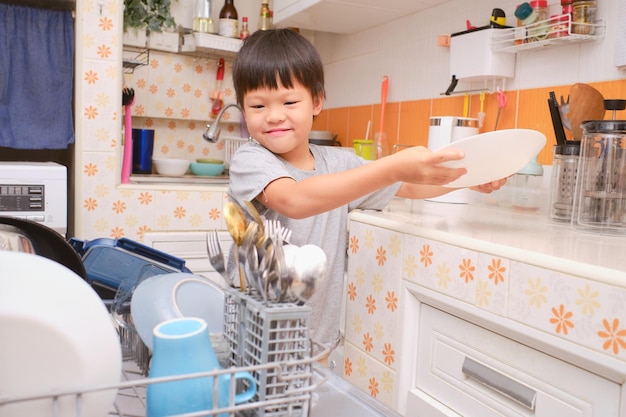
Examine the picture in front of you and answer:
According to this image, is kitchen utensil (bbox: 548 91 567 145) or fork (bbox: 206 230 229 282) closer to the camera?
fork (bbox: 206 230 229 282)

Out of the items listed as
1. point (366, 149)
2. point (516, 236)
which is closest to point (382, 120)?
point (366, 149)

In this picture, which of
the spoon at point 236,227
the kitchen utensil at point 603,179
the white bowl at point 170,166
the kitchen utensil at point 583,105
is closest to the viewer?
the spoon at point 236,227

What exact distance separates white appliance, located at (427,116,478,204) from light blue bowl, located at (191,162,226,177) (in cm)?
115

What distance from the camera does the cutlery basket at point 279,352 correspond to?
1.29 ft

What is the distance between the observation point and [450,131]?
1.58m

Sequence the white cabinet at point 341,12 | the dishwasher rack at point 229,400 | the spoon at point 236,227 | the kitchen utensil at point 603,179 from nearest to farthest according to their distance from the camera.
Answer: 1. the dishwasher rack at point 229,400
2. the spoon at point 236,227
3. the kitchen utensil at point 603,179
4. the white cabinet at point 341,12

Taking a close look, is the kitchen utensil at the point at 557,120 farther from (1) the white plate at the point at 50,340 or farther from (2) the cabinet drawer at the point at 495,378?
(1) the white plate at the point at 50,340

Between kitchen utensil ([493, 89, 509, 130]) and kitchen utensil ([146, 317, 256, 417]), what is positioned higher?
kitchen utensil ([493, 89, 509, 130])

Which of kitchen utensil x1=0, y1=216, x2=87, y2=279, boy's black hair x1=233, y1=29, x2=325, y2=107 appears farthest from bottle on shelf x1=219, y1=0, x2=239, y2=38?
kitchen utensil x1=0, y1=216, x2=87, y2=279

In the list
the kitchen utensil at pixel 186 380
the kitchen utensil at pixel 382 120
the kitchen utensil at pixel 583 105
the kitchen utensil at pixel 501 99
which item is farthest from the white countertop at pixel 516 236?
the kitchen utensil at pixel 382 120

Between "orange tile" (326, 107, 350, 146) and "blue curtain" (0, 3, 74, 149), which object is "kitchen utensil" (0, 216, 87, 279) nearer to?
"blue curtain" (0, 3, 74, 149)

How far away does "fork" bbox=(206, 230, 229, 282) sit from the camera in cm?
45

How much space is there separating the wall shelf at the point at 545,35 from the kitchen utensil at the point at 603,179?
41cm

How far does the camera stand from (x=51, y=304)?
0.38m
